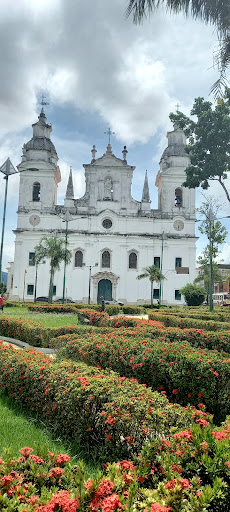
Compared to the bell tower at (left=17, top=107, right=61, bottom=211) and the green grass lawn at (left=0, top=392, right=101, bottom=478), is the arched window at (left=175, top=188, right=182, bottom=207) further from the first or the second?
the green grass lawn at (left=0, top=392, right=101, bottom=478)

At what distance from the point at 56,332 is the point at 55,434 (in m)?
5.91

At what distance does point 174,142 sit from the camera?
1603 inches

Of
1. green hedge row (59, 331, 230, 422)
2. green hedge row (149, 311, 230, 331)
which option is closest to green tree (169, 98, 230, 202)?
green hedge row (149, 311, 230, 331)

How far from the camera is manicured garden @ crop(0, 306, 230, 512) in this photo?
6.58ft

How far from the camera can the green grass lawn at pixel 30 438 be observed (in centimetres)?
332

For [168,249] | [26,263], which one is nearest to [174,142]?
[168,249]

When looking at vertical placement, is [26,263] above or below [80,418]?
above

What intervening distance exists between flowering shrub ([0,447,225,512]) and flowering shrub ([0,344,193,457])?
0.79m

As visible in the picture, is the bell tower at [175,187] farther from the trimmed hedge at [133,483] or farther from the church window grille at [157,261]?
the trimmed hedge at [133,483]

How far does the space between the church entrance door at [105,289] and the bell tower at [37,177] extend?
982 cm

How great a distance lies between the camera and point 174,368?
523 cm

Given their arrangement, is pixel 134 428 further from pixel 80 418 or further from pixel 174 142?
pixel 174 142

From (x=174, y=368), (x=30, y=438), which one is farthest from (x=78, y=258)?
(x=30, y=438)

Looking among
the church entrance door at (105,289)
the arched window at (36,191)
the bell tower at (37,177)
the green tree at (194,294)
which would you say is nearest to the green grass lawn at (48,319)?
the green tree at (194,294)
